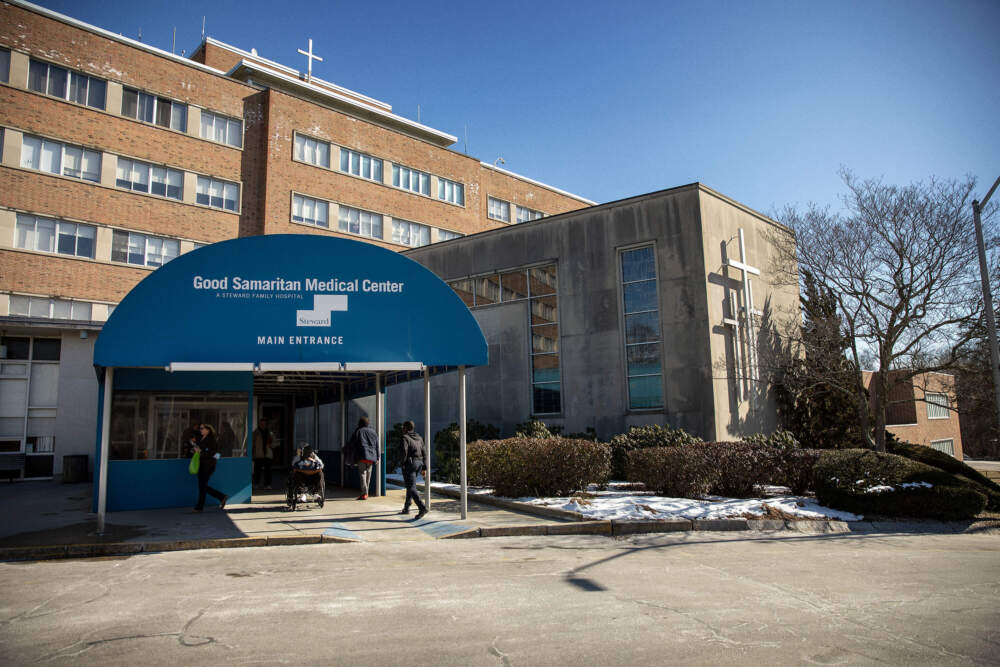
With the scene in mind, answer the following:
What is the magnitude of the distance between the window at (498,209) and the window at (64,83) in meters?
23.2

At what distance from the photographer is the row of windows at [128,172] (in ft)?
90.2

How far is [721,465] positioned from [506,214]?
34.8m

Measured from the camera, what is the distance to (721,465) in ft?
46.5

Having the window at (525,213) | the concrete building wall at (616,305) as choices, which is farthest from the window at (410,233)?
the concrete building wall at (616,305)

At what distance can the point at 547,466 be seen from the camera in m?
14.1

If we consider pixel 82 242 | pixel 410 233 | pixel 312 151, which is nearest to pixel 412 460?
pixel 82 242

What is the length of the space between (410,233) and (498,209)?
28.8ft

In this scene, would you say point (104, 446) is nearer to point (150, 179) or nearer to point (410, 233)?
point (150, 179)

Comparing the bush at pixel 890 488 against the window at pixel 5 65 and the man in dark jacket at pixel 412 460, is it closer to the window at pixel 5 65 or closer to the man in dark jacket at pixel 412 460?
the man in dark jacket at pixel 412 460

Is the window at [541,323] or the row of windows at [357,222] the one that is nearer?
the window at [541,323]

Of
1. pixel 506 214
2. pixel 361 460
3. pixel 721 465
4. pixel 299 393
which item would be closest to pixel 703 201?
pixel 721 465

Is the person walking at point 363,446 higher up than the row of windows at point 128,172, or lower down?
lower down

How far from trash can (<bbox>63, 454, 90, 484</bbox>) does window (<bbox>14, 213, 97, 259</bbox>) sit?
440 inches

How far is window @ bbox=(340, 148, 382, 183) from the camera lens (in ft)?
122
